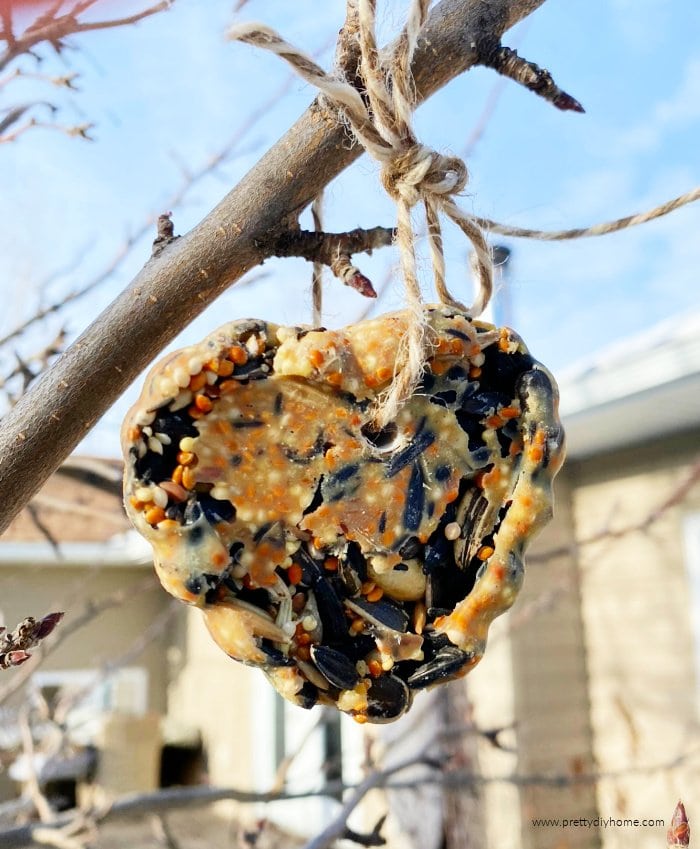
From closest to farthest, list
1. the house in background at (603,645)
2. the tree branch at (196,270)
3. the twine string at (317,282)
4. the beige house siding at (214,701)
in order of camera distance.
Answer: the tree branch at (196,270) → the twine string at (317,282) → the house in background at (603,645) → the beige house siding at (214,701)

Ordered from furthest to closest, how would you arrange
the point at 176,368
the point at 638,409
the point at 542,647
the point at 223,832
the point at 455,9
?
the point at 223,832 < the point at 542,647 < the point at 638,409 < the point at 455,9 < the point at 176,368

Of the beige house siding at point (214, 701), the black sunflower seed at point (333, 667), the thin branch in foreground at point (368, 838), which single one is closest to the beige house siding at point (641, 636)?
the thin branch in foreground at point (368, 838)

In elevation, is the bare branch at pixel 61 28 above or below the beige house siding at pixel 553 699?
above

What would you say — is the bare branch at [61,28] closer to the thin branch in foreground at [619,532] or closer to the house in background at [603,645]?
the thin branch in foreground at [619,532]

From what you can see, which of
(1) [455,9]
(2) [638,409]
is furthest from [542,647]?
(1) [455,9]

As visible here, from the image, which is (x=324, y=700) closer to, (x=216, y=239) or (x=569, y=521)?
(x=216, y=239)

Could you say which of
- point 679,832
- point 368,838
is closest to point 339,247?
point 679,832
